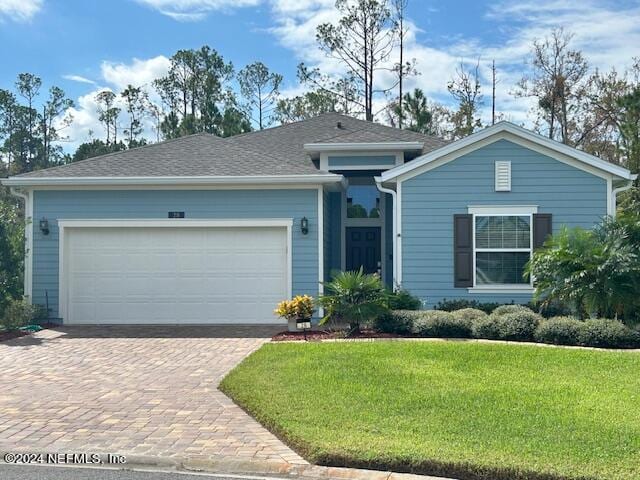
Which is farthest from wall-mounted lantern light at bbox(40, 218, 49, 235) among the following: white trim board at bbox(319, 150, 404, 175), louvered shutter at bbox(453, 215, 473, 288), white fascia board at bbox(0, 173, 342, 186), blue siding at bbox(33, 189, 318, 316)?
louvered shutter at bbox(453, 215, 473, 288)

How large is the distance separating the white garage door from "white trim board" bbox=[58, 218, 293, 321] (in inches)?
4.0

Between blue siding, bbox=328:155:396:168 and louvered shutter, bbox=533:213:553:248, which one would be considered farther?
blue siding, bbox=328:155:396:168

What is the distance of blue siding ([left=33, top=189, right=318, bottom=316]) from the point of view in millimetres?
14578

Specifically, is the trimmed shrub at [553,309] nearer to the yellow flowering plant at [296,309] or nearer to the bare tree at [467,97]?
the yellow flowering plant at [296,309]

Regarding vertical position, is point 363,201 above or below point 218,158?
below

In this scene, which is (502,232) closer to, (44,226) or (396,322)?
(396,322)

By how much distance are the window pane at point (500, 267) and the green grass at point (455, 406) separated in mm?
3731

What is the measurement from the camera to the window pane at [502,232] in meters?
13.8

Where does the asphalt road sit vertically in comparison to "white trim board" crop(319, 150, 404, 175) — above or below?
below

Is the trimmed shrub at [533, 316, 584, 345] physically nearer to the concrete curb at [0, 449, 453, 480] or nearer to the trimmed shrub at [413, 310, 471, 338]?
the trimmed shrub at [413, 310, 471, 338]

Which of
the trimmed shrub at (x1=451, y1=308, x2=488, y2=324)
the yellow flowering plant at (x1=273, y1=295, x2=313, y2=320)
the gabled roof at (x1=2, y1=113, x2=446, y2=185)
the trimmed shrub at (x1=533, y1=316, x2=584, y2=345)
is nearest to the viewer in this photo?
the trimmed shrub at (x1=533, y1=316, x2=584, y2=345)

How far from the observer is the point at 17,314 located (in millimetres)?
13820

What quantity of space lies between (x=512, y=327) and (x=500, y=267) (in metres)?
2.91

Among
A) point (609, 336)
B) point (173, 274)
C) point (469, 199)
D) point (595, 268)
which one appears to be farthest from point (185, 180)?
point (609, 336)
